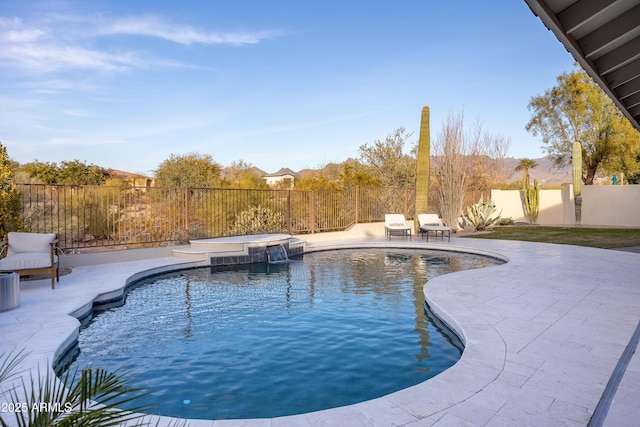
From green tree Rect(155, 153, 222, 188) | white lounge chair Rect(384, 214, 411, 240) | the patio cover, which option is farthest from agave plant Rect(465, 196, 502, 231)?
the patio cover

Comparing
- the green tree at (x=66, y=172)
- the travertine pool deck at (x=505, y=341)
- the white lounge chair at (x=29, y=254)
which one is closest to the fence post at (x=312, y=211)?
the travertine pool deck at (x=505, y=341)

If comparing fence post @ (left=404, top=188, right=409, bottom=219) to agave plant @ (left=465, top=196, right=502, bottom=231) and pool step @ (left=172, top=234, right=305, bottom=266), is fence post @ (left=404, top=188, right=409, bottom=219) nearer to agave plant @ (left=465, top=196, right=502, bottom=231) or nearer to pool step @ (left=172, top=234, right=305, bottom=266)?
agave plant @ (left=465, top=196, right=502, bottom=231)

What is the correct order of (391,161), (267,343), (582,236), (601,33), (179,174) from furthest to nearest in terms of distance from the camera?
(391,161), (179,174), (582,236), (267,343), (601,33)

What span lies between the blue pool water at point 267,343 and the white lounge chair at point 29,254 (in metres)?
1.28

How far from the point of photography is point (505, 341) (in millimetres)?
3793

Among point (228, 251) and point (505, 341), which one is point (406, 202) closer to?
point (228, 251)

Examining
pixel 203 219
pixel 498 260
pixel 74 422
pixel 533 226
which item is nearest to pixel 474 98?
pixel 533 226

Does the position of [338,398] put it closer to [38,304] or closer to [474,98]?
[38,304]

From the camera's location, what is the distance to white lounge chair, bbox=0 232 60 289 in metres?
5.69

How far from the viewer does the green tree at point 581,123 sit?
22.3 meters

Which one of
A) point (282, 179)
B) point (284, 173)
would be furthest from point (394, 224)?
point (284, 173)

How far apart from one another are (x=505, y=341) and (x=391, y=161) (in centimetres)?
1646

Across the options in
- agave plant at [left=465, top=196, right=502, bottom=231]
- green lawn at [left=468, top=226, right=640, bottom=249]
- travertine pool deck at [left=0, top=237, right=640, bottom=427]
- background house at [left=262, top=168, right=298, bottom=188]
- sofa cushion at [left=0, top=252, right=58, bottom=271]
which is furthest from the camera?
background house at [left=262, top=168, right=298, bottom=188]

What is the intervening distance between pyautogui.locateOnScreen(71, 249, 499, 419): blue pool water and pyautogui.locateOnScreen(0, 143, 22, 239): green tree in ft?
7.73
